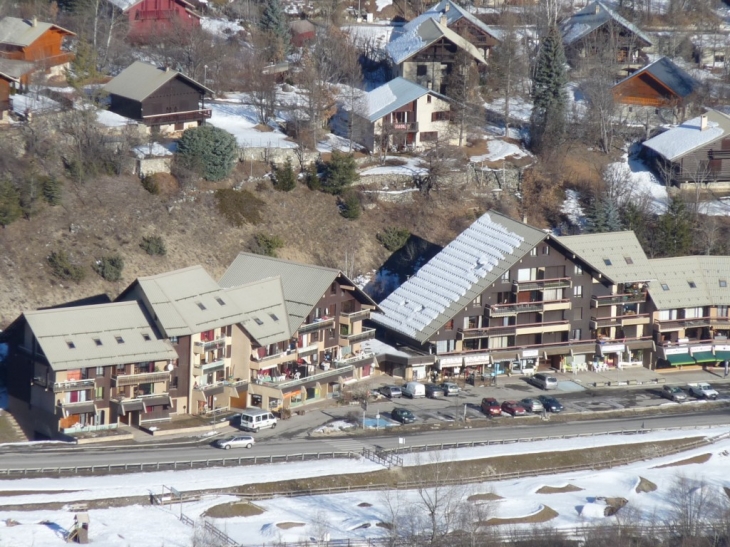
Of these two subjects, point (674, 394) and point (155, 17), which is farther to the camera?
point (155, 17)

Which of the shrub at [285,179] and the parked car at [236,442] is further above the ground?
the shrub at [285,179]

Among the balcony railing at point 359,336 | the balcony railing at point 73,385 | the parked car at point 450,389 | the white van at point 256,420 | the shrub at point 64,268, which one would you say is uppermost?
A: the shrub at point 64,268

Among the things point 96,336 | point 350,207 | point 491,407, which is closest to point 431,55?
point 350,207

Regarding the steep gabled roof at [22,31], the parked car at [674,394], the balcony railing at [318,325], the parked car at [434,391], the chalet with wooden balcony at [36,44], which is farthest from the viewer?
the steep gabled roof at [22,31]

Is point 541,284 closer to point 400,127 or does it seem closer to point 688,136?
point 400,127

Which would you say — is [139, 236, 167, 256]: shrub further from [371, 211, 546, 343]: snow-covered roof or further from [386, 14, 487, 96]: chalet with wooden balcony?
[386, 14, 487, 96]: chalet with wooden balcony

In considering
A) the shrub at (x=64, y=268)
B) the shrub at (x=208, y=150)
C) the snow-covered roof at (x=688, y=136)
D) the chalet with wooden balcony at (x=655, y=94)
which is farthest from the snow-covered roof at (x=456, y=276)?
the chalet with wooden balcony at (x=655, y=94)

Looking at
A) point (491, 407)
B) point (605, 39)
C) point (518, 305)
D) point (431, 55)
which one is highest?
point (605, 39)

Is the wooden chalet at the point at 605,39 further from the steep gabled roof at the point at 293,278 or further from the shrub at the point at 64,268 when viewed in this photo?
the shrub at the point at 64,268

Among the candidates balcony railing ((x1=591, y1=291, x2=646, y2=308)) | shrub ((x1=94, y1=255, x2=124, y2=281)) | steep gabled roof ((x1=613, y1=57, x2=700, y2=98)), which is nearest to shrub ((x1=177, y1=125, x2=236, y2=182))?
shrub ((x1=94, y1=255, x2=124, y2=281))
